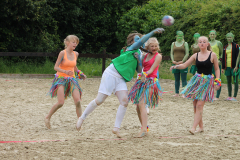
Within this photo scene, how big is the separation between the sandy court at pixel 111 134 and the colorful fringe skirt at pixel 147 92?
0.52 meters

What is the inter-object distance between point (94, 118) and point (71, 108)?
3.68 ft

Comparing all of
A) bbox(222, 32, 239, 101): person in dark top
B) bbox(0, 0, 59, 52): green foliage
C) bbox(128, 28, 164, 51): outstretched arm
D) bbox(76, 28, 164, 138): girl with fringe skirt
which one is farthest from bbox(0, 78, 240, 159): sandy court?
bbox(0, 0, 59, 52): green foliage

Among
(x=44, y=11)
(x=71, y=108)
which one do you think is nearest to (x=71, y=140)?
(x=71, y=108)

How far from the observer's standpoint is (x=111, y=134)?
505cm

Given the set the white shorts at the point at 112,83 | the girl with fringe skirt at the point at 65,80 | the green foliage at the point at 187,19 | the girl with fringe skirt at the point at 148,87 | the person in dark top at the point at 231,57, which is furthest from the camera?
the green foliage at the point at 187,19

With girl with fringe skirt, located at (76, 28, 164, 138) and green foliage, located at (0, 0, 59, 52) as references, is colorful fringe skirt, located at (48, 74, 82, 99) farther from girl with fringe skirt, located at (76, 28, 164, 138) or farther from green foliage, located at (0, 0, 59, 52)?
green foliage, located at (0, 0, 59, 52)

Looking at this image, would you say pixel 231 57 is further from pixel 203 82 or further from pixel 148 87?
pixel 148 87

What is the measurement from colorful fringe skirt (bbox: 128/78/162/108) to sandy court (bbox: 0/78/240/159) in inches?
20.5

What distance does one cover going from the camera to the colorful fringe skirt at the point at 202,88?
5.11 metres

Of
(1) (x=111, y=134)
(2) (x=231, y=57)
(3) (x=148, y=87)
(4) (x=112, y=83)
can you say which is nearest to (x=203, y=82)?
(3) (x=148, y=87)

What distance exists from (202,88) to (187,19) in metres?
11.6

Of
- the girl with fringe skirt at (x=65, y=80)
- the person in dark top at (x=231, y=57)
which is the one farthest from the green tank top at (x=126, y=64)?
the person in dark top at (x=231, y=57)

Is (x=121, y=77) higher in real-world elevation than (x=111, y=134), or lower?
higher

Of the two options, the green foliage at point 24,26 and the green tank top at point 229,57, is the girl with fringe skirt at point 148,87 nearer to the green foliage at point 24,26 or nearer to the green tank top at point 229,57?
the green tank top at point 229,57
